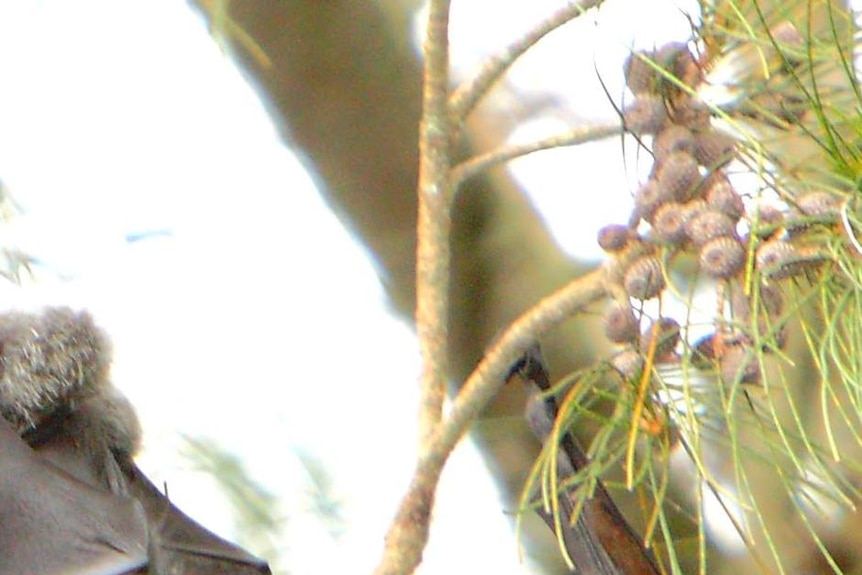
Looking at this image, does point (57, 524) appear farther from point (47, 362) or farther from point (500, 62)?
point (500, 62)

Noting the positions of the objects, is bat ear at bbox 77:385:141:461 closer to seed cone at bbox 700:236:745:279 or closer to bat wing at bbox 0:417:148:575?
bat wing at bbox 0:417:148:575

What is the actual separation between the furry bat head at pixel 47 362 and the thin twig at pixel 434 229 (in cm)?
30

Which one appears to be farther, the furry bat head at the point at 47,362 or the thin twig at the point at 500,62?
the furry bat head at the point at 47,362

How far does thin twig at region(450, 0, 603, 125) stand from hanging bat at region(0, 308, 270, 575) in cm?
33

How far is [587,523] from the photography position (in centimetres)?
71

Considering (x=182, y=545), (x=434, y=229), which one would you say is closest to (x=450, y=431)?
(x=434, y=229)

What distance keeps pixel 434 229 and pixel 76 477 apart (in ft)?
1.05

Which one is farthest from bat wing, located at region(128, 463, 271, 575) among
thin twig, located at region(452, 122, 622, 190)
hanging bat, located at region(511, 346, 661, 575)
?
thin twig, located at region(452, 122, 622, 190)

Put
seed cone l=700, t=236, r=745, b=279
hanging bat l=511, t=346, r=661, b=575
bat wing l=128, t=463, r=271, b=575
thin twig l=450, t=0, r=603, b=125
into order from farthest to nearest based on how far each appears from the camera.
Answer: bat wing l=128, t=463, r=271, b=575 < hanging bat l=511, t=346, r=661, b=575 < thin twig l=450, t=0, r=603, b=125 < seed cone l=700, t=236, r=745, b=279

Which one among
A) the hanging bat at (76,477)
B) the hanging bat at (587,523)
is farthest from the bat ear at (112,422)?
the hanging bat at (587,523)

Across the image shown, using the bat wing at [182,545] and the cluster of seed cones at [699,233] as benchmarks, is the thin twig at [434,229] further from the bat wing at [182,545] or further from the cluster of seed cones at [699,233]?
the bat wing at [182,545]

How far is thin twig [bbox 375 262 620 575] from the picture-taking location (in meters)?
0.56

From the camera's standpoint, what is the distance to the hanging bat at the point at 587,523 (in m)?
0.71

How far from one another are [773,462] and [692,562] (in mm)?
579
